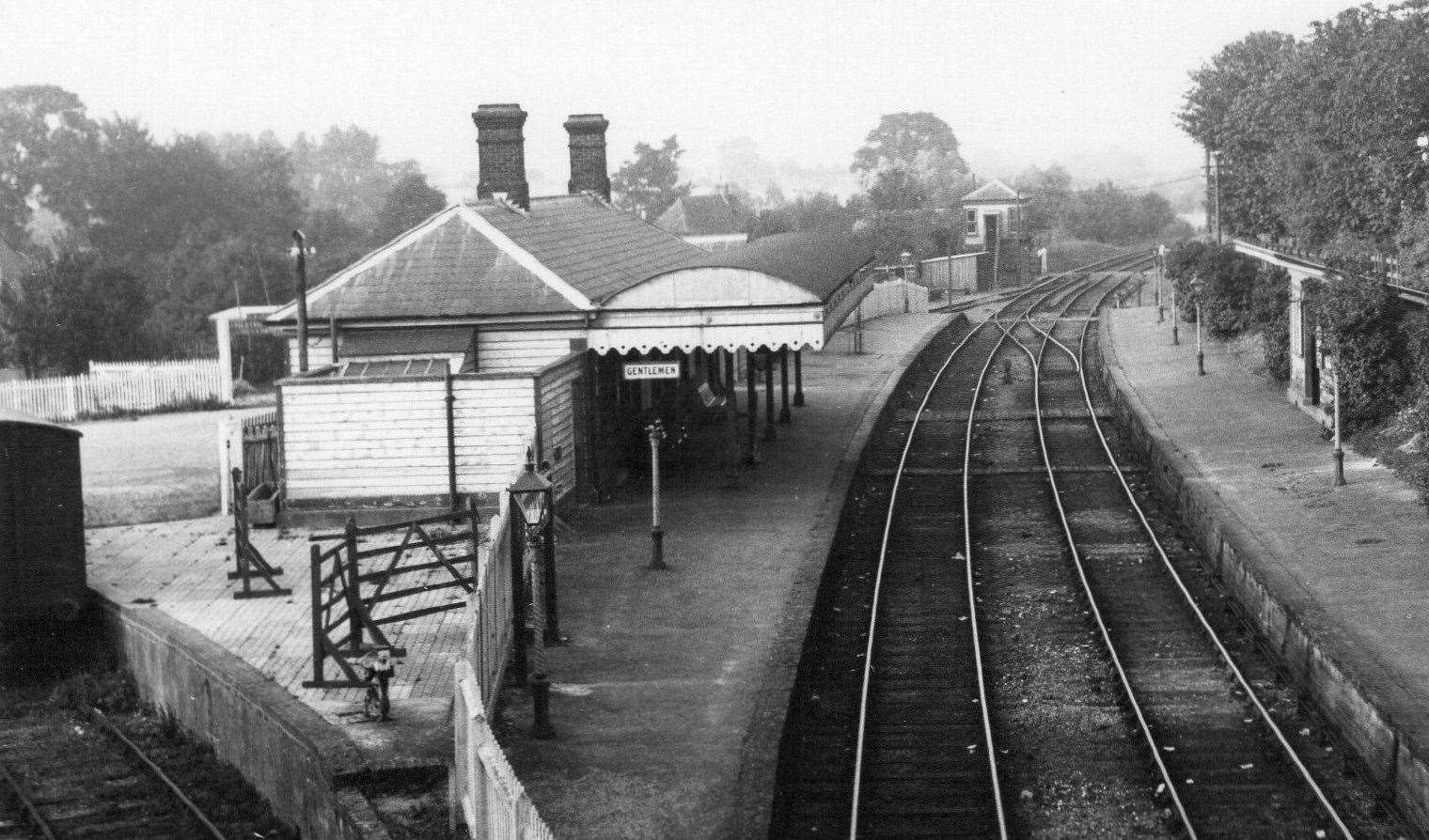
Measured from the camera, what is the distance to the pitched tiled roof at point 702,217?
81.4m

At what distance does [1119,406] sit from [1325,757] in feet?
66.0

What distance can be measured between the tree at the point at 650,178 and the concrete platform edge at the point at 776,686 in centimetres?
8829

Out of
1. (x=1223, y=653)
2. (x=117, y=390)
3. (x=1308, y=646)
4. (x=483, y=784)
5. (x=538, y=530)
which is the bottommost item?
(x=1223, y=653)

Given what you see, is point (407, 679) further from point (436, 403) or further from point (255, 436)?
point (255, 436)

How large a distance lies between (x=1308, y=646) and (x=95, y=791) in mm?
10312

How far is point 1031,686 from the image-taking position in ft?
51.1

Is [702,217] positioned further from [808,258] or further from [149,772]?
[149,772]

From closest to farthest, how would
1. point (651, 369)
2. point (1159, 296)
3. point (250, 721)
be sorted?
1. point (250, 721)
2. point (651, 369)
3. point (1159, 296)

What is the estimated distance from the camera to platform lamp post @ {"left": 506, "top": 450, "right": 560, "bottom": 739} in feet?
44.2

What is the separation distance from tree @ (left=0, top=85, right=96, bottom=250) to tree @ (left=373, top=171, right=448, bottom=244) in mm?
14330

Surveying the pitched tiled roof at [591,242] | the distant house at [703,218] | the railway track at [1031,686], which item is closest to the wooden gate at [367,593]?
the railway track at [1031,686]

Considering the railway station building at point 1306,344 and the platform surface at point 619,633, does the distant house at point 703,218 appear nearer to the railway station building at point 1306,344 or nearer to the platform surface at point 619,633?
the railway station building at point 1306,344

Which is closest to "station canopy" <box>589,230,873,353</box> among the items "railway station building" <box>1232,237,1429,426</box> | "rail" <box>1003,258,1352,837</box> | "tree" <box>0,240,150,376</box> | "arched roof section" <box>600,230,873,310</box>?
"arched roof section" <box>600,230,873,310</box>

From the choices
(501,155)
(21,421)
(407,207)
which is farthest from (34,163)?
(21,421)
